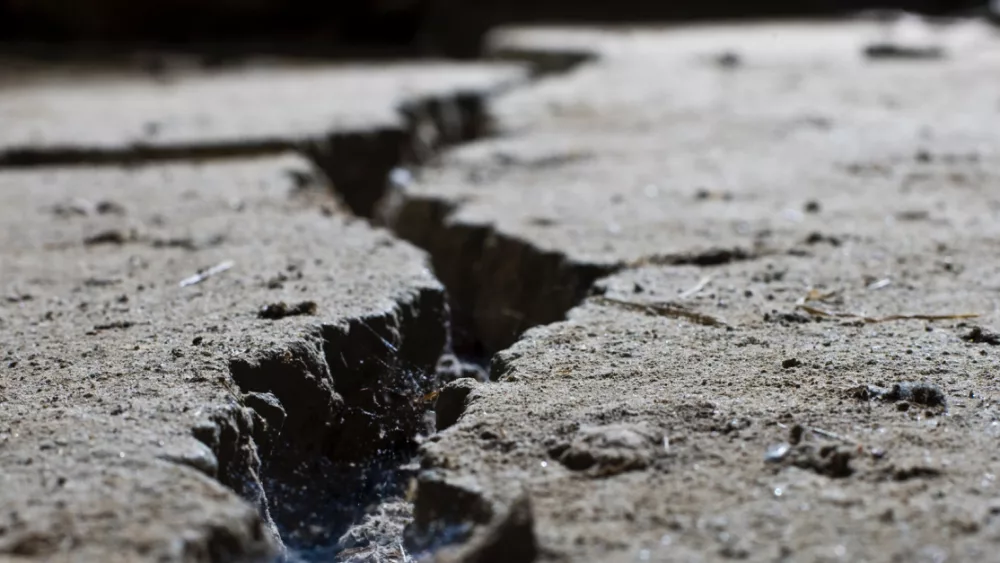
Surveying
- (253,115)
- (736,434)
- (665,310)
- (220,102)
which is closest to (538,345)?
(665,310)

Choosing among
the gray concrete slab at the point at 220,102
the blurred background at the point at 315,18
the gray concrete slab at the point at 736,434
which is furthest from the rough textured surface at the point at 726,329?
the blurred background at the point at 315,18

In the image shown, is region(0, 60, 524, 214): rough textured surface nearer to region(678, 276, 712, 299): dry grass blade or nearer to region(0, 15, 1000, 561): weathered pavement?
region(0, 15, 1000, 561): weathered pavement

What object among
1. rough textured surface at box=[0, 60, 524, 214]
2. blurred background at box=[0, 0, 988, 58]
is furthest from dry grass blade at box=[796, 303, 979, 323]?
blurred background at box=[0, 0, 988, 58]

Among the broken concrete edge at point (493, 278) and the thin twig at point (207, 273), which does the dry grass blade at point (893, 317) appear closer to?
the broken concrete edge at point (493, 278)

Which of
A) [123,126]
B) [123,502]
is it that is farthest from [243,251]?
[123,126]

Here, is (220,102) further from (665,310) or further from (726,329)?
(726,329)

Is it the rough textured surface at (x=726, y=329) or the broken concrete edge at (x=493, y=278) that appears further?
the broken concrete edge at (x=493, y=278)

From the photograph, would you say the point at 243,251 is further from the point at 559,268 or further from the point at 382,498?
the point at 382,498

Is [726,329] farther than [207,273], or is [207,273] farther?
[207,273]

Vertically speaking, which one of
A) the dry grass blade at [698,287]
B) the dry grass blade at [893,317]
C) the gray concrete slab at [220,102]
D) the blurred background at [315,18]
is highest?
the dry grass blade at [893,317]
